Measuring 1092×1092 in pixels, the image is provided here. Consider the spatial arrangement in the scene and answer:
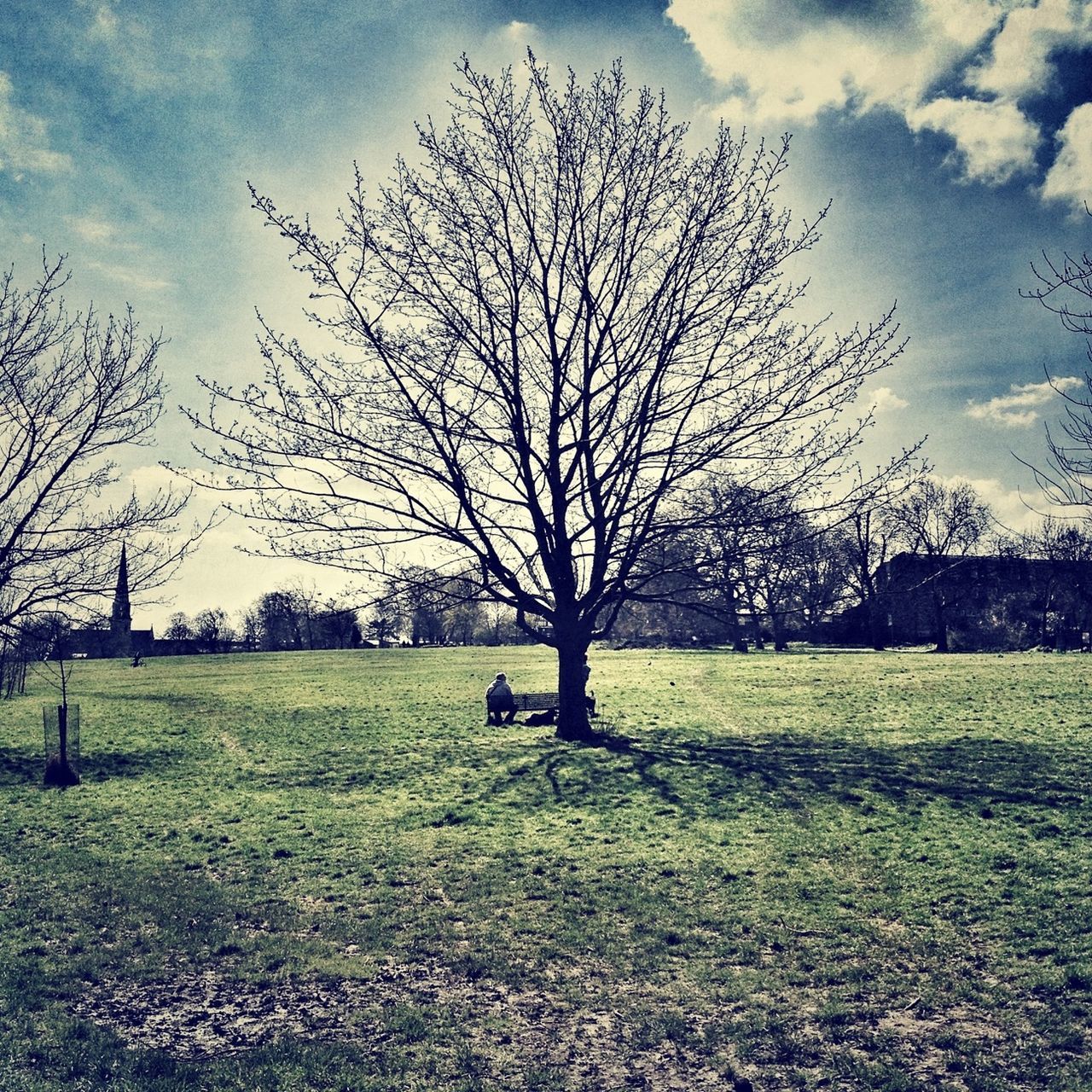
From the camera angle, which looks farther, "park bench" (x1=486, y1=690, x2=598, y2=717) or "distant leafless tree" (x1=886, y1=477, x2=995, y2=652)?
"distant leafless tree" (x1=886, y1=477, x2=995, y2=652)

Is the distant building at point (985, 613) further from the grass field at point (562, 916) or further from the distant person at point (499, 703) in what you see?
the grass field at point (562, 916)

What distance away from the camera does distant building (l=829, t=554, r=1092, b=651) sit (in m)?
59.4

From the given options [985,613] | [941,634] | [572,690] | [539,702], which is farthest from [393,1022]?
[985,613]

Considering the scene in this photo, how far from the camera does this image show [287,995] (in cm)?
633

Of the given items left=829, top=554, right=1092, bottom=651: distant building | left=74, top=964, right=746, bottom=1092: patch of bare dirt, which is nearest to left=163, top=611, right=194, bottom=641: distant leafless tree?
left=829, top=554, right=1092, bottom=651: distant building

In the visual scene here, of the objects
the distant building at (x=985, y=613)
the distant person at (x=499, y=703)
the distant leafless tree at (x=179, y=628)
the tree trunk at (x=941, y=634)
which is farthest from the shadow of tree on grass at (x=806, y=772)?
the distant leafless tree at (x=179, y=628)

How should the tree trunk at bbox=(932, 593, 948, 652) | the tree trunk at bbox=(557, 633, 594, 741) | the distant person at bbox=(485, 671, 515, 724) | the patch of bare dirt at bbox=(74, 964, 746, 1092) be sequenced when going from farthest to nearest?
the tree trunk at bbox=(932, 593, 948, 652), the distant person at bbox=(485, 671, 515, 724), the tree trunk at bbox=(557, 633, 594, 741), the patch of bare dirt at bbox=(74, 964, 746, 1092)

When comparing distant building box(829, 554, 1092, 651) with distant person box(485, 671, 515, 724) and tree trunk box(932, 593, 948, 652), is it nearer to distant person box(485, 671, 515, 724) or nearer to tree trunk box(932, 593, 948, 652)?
tree trunk box(932, 593, 948, 652)

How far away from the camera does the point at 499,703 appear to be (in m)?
21.4

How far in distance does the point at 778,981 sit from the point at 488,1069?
7.77 feet

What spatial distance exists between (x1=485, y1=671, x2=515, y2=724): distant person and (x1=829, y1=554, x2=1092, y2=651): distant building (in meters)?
43.3

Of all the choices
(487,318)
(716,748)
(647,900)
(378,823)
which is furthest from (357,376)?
(647,900)

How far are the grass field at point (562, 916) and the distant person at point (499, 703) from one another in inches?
132

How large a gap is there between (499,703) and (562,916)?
1356cm
